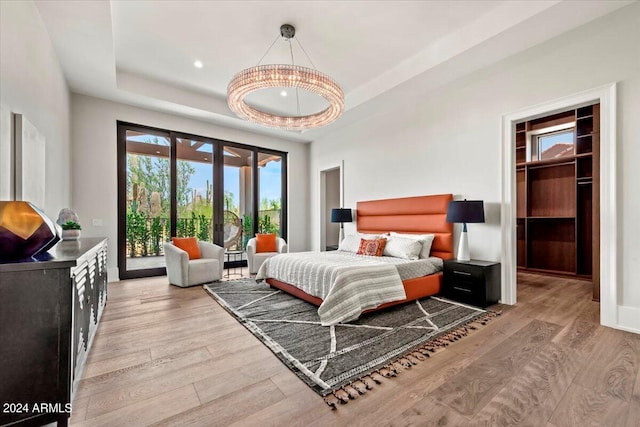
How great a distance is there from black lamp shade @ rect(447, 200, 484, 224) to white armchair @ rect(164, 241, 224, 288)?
3.65m

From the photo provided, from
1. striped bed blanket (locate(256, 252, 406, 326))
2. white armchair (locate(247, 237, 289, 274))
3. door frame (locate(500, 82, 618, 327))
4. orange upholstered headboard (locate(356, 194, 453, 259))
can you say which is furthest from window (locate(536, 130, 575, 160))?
white armchair (locate(247, 237, 289, 274))

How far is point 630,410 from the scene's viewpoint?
150 centimetres

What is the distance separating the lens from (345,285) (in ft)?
9.11

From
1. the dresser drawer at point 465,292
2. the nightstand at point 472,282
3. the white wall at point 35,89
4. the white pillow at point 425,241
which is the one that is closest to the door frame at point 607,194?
the nightstand at point 472,282

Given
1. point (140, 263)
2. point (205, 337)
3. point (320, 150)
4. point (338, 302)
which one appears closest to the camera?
point (205, 337)

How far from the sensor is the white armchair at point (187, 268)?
163 inches

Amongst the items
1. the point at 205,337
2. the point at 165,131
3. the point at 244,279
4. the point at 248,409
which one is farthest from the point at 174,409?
the point at 165,131

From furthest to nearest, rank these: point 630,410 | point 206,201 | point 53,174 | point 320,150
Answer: point 320,150, point 206,201, point 53,174, point 630,410

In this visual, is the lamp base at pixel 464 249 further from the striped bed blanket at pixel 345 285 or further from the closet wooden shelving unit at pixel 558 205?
the closet wooden shelving unit at pixel 558 205

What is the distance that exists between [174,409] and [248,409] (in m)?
0.41

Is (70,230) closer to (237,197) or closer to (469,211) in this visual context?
(237,197)

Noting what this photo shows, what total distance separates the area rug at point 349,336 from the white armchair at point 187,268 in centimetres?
81

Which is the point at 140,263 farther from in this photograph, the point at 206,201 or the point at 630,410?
the point at 630,410

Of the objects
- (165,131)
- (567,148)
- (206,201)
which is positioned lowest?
(206,201)
